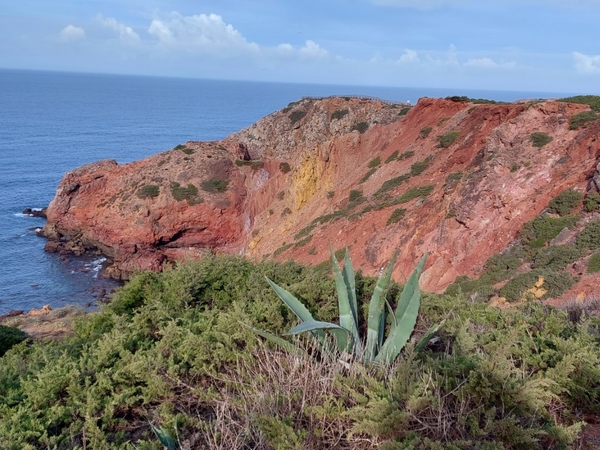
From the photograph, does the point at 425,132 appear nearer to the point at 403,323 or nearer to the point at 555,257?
the point at 555,257

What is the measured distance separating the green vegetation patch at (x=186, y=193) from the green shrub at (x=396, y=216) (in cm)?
2169

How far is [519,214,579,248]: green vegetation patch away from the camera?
16.0 metres

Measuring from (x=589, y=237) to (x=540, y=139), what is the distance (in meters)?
6.67

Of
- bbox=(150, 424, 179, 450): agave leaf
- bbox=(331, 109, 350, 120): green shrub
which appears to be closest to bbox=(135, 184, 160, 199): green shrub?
bbox=(331, 109, 350, 120): green shrub

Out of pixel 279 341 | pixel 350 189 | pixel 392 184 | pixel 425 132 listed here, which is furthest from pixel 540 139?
pixel 279 341

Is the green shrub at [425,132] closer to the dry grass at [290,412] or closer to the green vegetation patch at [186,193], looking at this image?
the green vegetation patch at [186,193]

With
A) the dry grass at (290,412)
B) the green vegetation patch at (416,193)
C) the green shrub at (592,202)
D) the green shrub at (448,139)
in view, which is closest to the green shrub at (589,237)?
the green shrub at (592,202)

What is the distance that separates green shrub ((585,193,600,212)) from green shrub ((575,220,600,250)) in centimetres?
68

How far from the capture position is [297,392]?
4191 millimetres

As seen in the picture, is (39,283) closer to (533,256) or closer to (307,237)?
(307,237)

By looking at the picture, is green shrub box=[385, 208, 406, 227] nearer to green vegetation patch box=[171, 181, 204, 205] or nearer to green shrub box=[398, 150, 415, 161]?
green shrub box=[398, 150, 415, 161]

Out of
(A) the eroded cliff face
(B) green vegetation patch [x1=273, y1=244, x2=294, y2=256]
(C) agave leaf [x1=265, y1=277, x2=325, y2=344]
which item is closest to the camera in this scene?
(C) agave leaf [x1=265, y1=277, x2=325, y2=344]

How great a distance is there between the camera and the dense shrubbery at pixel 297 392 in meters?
3.77

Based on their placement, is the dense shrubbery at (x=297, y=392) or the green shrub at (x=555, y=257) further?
the green shrub at (x=555, y=257)
